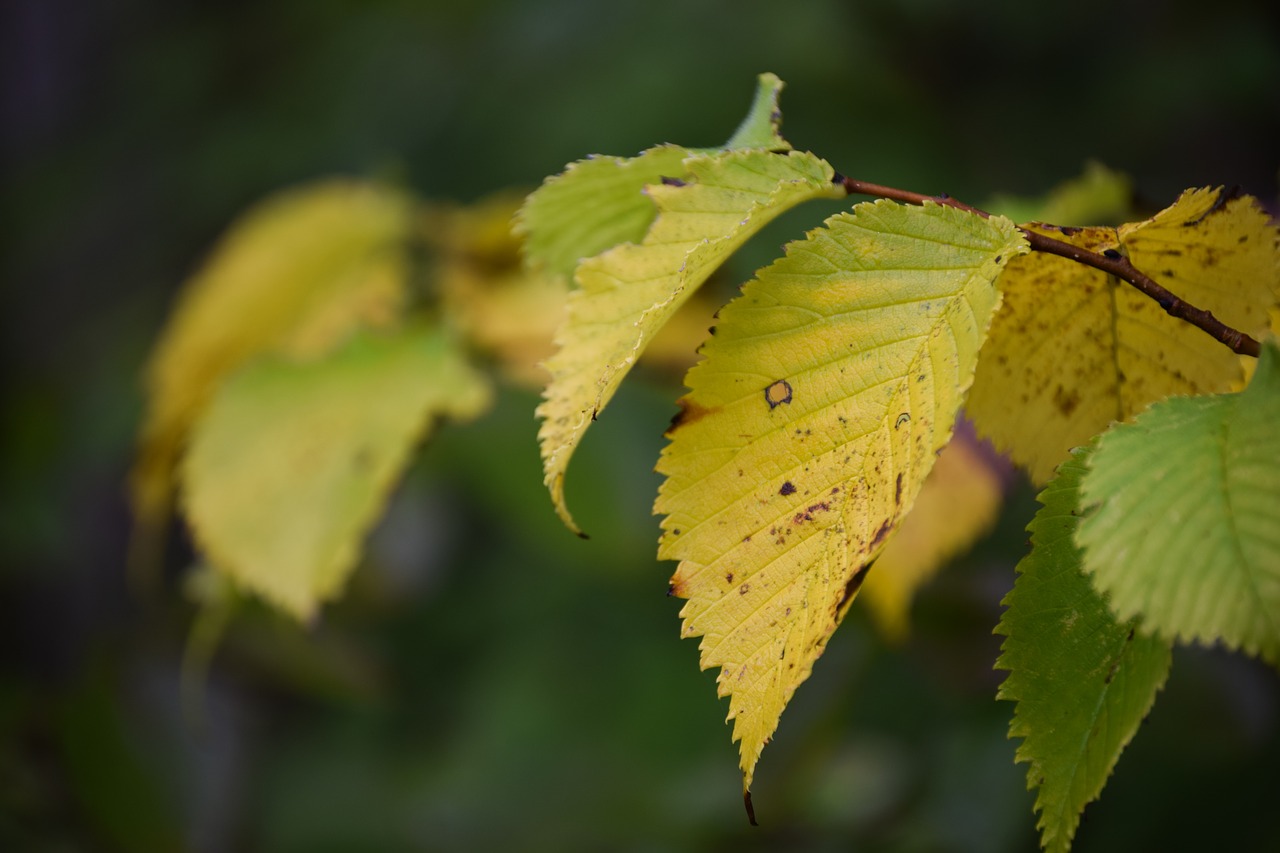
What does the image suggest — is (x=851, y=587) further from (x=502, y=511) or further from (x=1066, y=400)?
(x=502, y=511)

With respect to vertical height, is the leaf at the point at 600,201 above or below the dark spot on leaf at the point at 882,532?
above

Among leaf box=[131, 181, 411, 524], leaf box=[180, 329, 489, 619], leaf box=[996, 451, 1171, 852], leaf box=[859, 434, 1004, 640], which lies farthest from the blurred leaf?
leaf box=[131, 181, 411, 524]

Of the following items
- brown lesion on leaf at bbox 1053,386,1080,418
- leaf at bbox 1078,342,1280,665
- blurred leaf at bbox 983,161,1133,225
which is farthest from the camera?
blurred leaf at bbox 983,161,1133,225

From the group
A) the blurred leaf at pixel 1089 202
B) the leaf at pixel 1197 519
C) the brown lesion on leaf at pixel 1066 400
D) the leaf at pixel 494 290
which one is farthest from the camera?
the leaf at pixel 494 290

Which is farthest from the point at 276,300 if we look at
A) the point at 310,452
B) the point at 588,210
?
the point at 588,210

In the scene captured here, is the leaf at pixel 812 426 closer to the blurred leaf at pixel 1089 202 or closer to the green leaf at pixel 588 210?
the green leaf at pixel 588 210

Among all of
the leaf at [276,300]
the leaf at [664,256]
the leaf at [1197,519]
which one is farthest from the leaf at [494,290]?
the leaf at [1197,519]

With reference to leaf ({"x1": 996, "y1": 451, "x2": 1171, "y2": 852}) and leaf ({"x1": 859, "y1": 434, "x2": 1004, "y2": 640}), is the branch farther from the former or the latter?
leaf ({"x1": 859, "y1": 434, "x2": 1004, "y2": 640})
